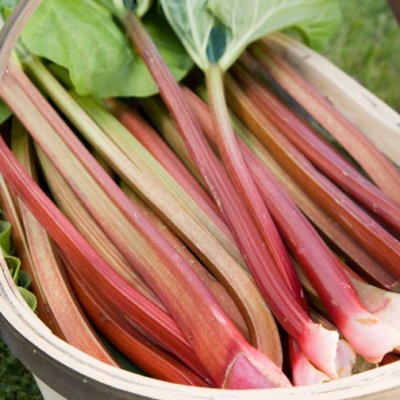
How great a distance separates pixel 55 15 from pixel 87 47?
93 mm

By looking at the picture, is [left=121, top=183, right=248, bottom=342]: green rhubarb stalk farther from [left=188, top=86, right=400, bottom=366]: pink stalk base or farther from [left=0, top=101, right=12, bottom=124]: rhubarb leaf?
[left=0, top=101, right=12, bottom=124]: rhubarb leaf

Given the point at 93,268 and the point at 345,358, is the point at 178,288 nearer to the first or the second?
the point at 93,268

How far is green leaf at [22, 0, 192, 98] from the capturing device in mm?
1633

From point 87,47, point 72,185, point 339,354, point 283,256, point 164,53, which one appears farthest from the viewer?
point 164,53

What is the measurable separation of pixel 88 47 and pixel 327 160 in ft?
1.69

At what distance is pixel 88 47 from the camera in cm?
164

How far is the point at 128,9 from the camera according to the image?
5.70ft

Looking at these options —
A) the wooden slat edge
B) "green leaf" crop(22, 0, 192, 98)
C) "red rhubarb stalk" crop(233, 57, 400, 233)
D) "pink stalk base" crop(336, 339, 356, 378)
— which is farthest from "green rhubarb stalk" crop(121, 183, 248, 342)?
the wooden slat edge

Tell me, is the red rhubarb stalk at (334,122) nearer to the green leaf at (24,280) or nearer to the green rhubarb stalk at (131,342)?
the green rhubarb stalk at (131,342)

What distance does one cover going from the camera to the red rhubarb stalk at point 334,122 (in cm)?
167

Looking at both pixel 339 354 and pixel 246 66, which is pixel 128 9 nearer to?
pixel 246 66

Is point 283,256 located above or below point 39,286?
above

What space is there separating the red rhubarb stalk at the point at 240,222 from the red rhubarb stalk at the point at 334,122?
320 mm

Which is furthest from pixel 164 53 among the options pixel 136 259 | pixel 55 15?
pixel 136 259
